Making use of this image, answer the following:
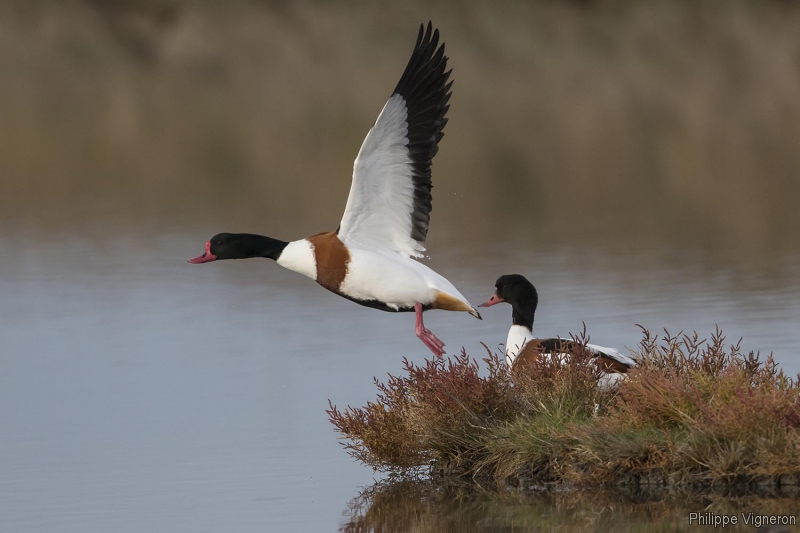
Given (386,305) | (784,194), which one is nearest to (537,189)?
(784,194)

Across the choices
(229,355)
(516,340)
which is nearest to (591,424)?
(516,340)

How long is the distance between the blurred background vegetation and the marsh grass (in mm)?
12398

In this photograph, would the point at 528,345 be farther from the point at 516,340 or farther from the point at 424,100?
the point at 424,100

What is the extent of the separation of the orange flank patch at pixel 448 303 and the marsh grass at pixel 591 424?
1009 mm

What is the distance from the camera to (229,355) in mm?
14258

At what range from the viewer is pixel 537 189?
3094 centimetres

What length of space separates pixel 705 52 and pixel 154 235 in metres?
36.8

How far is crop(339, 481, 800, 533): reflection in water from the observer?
8047 mm

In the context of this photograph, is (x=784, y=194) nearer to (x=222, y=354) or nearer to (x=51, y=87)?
(x=222, y=354)

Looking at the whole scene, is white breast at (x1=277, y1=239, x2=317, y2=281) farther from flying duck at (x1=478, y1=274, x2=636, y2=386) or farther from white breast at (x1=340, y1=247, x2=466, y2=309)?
flying duck at (x1=478, y1=274, x2=636, y2=386)

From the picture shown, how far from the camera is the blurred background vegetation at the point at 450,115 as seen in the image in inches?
1080

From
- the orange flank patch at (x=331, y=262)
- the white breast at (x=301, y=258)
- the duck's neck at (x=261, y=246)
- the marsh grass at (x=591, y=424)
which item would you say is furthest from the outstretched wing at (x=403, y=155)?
the marsh grass at (x=591, y=424)

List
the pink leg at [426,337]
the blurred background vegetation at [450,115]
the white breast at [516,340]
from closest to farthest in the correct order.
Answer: the white breast at [516,340] < the pink leg at [426,337] < the blurred background vegetation at [450,115]

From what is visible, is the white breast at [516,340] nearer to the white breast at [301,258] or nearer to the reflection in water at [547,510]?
the white breast at [301,258]
